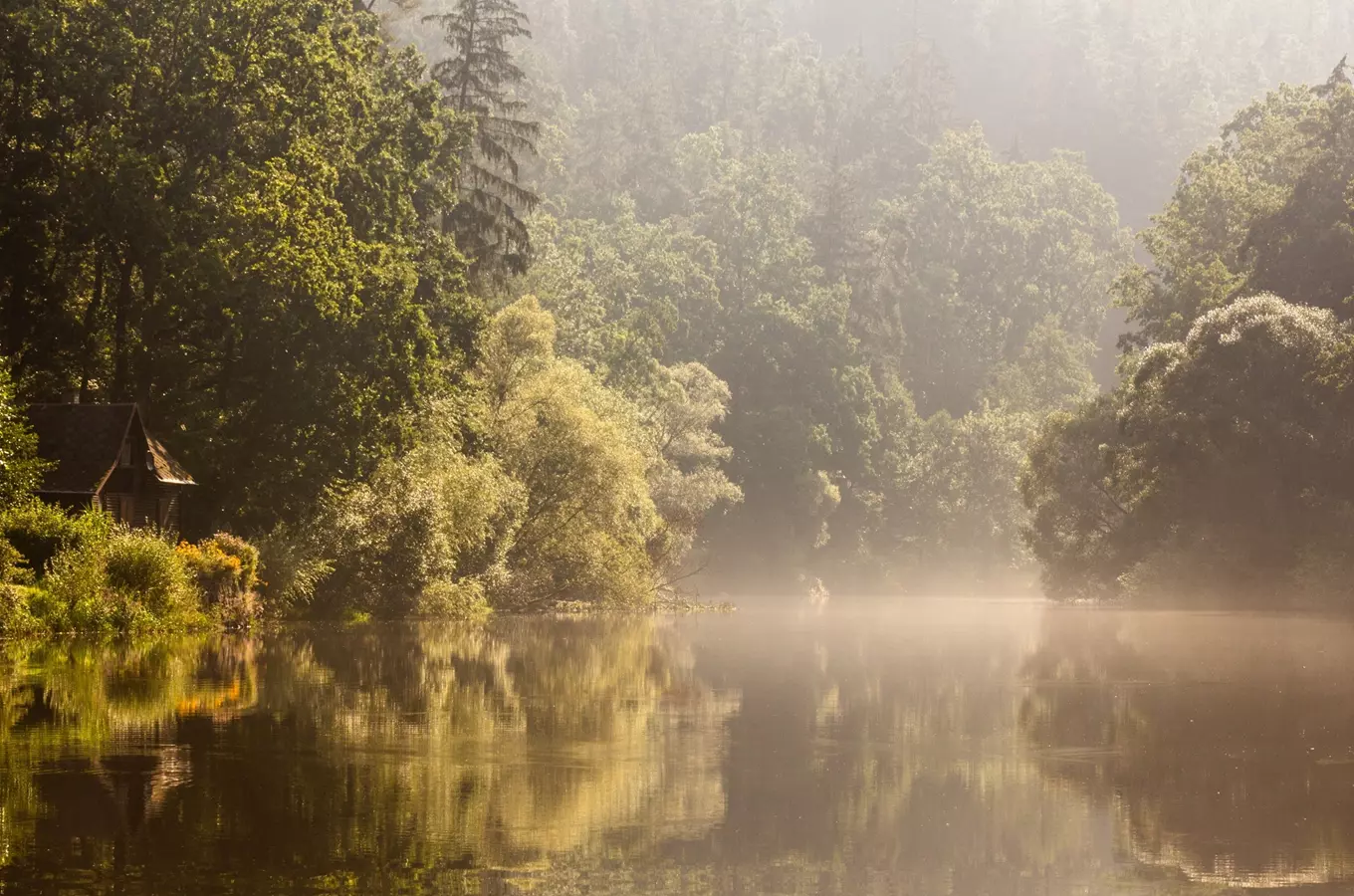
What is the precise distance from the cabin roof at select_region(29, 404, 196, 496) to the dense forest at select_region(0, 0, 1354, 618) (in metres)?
2.59

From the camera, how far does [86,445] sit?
4288cm

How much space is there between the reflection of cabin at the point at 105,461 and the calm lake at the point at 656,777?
466 inches

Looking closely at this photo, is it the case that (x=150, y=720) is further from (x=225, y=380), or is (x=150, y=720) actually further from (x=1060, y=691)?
(x=225, y=380)

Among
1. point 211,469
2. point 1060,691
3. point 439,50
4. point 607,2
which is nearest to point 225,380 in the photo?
point 211,469

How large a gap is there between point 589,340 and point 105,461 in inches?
1818

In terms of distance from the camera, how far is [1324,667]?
3250cm

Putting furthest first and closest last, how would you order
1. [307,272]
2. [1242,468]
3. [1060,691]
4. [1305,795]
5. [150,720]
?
[1242,468]
[307,272]
[1060,691]
[150,720]
[1305,795]

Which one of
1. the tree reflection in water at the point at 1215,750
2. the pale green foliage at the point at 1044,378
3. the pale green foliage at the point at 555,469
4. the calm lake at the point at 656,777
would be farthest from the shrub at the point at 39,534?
the pale green foliage at the point at 1044,378

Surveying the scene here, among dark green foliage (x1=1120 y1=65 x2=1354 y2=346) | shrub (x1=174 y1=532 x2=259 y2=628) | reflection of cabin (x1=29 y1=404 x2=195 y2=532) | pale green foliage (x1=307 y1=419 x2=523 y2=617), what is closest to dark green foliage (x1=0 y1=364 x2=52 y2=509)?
shrub (x1=174 y1=532 x2=259 y2=628)

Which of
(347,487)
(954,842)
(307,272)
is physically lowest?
(954,842)

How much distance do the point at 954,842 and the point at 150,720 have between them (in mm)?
9944

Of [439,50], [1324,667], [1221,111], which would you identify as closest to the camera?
[1324,667]

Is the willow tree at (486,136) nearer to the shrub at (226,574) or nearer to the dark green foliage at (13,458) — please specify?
the shrub at (226,574)

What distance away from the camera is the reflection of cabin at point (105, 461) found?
139 feet
